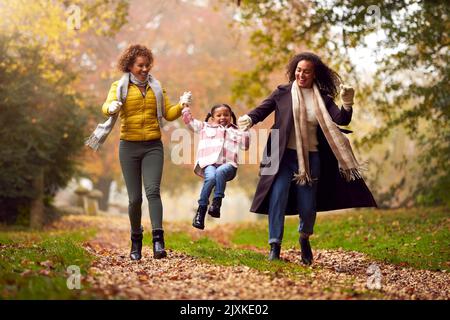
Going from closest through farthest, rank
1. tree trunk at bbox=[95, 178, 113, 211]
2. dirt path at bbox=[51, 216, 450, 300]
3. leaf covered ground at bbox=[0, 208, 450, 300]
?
1. leaf covered ground at bbox=[0, 208, 450, 300]
2. dirt path at bbox=[51, 216, 450, 300]
3. tree trunk at bbox=[95, 178, 113, 211]

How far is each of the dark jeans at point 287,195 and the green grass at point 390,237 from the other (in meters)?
1.76

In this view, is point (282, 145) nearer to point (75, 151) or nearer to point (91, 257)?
point (91, 257)

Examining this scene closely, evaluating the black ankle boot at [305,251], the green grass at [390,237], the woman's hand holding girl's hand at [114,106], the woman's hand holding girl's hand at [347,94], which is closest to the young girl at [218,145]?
the woman's hand holding girl's hand at [114,106]

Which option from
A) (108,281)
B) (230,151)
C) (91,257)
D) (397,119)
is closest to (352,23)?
(397,119)

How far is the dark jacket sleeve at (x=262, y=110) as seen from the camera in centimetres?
795

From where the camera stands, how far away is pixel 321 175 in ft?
26.8

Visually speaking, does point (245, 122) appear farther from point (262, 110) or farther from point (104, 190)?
point (104, 190)

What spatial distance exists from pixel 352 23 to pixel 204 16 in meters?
21.3

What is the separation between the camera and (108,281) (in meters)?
5.65

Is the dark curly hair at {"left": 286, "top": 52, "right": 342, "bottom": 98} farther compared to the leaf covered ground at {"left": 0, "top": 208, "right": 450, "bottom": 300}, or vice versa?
the dark curly hair at {"left": 286, "top": 52, "right": 342, "bottom": 98}

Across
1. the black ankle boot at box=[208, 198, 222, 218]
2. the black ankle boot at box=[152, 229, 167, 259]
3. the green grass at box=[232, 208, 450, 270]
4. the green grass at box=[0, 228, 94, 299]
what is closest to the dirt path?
the black ankle boot at box=[152, 229, 167, 259]

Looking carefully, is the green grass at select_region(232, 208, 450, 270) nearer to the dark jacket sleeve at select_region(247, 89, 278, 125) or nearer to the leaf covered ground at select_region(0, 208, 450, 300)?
the leaf covered ground at select_region(0, 208, 450, 300)

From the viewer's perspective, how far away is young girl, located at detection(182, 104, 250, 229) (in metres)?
7.98

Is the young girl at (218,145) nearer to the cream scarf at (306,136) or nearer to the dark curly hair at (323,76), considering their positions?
the cream scarf at (306,136)
